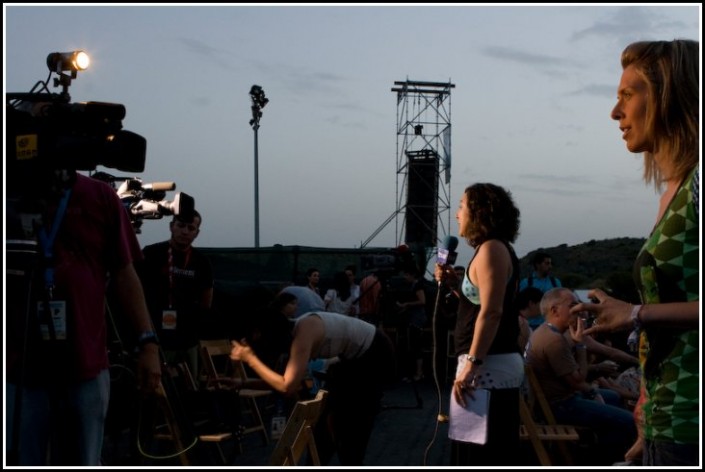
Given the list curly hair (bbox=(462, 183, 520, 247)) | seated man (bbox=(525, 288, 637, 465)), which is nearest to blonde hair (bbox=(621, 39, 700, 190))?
curly hair (bbox=(462, 183, 520, 247))

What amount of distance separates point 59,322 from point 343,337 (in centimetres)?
221

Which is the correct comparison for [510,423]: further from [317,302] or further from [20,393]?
[317,302]

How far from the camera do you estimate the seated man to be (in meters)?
6.29

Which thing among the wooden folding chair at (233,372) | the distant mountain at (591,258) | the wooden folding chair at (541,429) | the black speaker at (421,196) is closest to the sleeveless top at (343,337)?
the wooden folding chair at (541,429)

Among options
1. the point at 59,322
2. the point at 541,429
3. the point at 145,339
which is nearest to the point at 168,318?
the point at 541,429

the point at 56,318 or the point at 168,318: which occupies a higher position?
the point at 56,318

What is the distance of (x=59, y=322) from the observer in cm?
281

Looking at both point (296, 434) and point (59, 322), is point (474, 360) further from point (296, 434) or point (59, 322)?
point (59, 322)

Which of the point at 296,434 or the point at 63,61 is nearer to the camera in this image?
the point at 296,434

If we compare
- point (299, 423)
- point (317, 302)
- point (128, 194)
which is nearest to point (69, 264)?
point (128, 194)

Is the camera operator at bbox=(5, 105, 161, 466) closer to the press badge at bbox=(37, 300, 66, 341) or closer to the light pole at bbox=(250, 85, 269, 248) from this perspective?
the press badge at bbox=(37, 300, 66, 341)

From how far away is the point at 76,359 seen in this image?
2816 millimetres

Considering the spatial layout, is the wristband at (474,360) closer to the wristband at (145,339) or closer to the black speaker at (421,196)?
the wristband at (145,339)

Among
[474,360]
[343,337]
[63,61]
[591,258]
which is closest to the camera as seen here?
[474,360]
